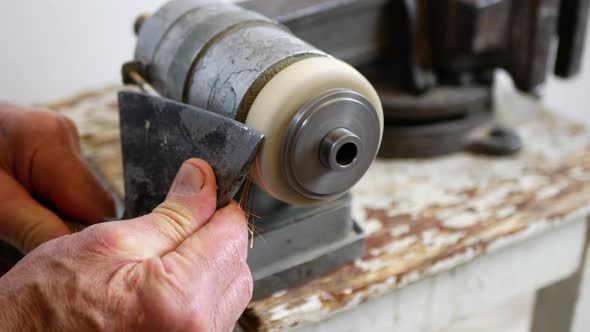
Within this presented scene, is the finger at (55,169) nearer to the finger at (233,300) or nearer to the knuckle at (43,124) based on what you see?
the knuckle at (43,124)

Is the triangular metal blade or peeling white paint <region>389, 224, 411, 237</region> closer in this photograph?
the triangular metal blade

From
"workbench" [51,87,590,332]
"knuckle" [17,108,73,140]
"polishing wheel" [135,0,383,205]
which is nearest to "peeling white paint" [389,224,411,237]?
"workbench" [51,87,590,332]

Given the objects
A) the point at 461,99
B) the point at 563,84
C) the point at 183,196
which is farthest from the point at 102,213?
the point at 563,84

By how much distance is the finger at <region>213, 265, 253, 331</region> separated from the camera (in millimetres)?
595

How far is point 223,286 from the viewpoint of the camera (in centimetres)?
59

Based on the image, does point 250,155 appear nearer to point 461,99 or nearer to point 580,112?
point 461,99

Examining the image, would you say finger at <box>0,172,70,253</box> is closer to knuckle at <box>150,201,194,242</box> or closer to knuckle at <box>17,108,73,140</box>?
knuckle at <box>17,108,73,140</box>

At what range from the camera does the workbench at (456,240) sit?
0.78 metres

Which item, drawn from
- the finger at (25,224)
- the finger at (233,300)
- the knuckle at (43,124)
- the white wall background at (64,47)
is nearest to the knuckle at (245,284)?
the finger at (233,300)

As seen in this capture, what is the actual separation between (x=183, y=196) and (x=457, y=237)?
1.32 ft

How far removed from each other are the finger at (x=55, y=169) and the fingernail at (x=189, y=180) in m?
0.24

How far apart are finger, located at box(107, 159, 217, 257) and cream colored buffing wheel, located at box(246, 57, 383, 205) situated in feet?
0.19

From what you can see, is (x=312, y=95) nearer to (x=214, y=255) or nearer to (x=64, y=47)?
(x=214, y=255)

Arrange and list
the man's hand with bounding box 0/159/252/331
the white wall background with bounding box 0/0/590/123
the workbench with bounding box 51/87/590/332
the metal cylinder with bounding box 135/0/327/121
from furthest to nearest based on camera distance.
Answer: the white wall background with bounding box 0/0/590/123 → the workbench with bounding box 51/87/590/332 → the metal cylinder with bounding box 135/0/327/121 → the man's hand with bounding box 0/159/252/331
